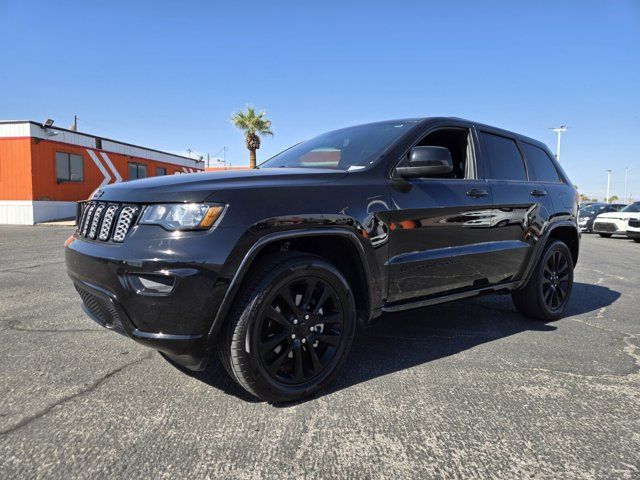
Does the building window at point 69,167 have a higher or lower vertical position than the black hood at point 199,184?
higher

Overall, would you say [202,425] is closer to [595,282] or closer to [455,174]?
[455,174]

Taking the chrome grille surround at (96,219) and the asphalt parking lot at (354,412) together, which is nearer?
the asphalt parking lot at (354,412)

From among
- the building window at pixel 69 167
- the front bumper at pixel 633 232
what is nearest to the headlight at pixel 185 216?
the front bumper at pixel 633 232

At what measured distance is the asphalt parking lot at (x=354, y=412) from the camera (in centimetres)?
199

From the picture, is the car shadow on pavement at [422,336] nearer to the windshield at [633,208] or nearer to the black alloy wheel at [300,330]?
the black alloy wheel at [300,330]

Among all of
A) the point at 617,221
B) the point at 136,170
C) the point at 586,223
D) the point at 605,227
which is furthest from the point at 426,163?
the point at 136,170

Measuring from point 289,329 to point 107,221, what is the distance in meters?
1.19

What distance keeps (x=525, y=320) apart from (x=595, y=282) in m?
3.32

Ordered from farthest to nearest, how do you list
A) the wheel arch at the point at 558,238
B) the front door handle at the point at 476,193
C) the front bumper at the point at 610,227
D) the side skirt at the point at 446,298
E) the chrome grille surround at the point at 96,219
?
1. the front bumper at the point at 610,227
2. the wheel arch at the point at 558,238
3. the front door handle at the point at 476,193
4. the side skirt at the point at 446,298
5. the chrome grille surround at the point at 96,219

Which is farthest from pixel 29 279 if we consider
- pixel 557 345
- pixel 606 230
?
pixel 606 230

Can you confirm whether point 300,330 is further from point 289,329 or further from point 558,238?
point 558,238

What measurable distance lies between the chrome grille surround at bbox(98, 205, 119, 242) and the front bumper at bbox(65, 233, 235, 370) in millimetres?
126

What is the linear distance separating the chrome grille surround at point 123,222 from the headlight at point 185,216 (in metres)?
0.12

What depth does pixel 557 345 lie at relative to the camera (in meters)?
3.72
